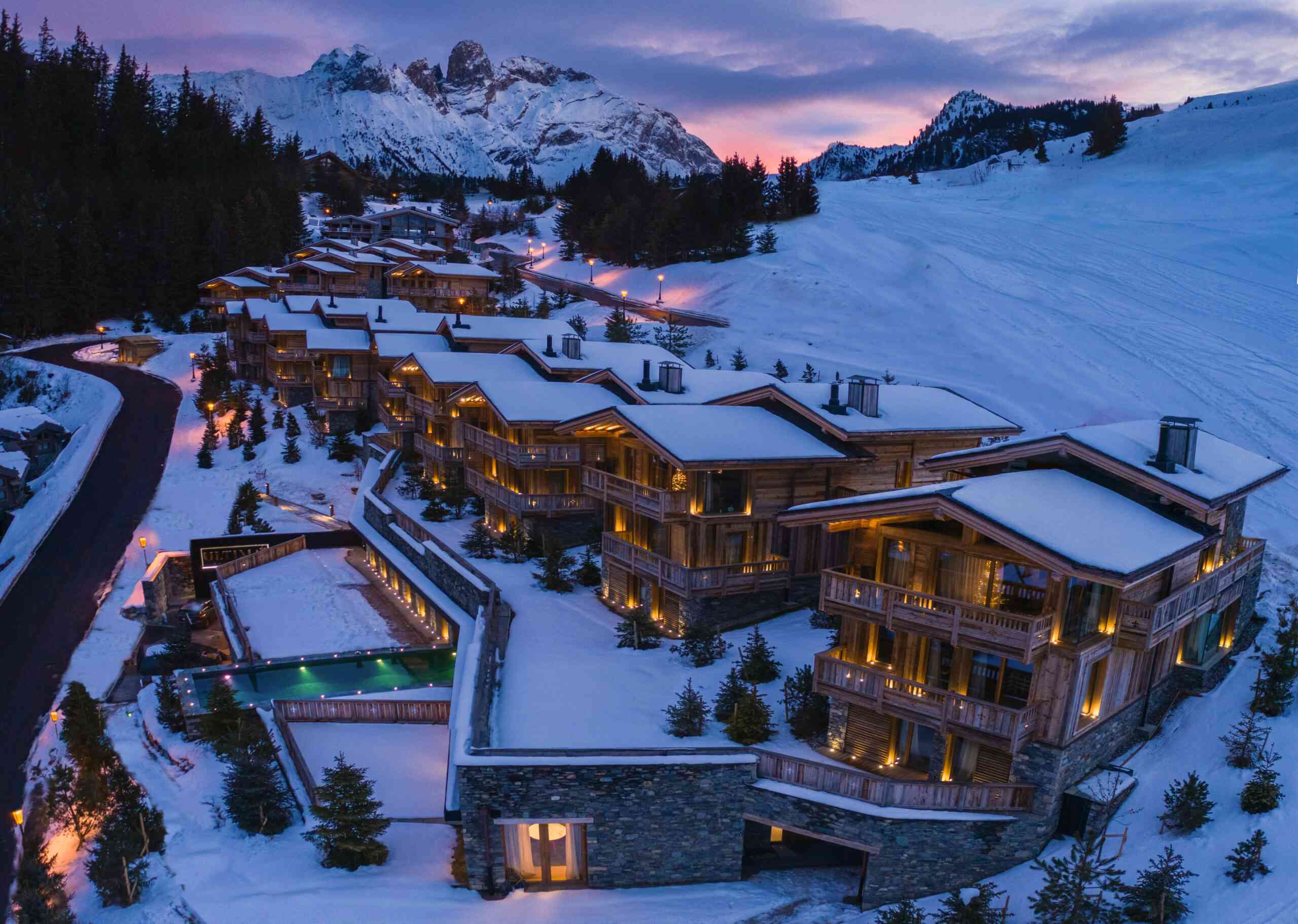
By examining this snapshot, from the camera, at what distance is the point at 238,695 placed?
2611cm

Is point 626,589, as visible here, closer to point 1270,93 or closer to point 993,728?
point 993,728

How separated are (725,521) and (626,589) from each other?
485 centimetres

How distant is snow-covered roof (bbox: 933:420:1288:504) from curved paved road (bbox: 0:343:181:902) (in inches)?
1098

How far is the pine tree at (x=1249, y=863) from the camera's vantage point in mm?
15281

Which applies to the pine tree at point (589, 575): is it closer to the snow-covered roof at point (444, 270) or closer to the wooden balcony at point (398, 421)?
the wooden balcony at point (398, 421)

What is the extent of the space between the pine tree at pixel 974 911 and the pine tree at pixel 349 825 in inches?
453

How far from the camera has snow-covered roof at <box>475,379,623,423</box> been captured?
3312cm

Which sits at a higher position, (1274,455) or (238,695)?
(1274,455)

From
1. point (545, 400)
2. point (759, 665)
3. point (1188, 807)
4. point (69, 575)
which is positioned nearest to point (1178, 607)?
point (1188, 807)

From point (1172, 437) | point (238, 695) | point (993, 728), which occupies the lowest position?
point (238, 695)

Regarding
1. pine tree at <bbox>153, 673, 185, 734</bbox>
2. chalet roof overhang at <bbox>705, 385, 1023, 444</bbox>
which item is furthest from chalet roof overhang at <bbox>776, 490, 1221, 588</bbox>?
pine tree at <bbox>153, 673, 185, 734</bbox>

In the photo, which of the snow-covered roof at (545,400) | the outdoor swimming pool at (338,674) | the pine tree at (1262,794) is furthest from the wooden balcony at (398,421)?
the pine tree at (1262,794)

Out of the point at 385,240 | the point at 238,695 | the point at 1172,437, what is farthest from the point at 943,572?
the point at 385,240

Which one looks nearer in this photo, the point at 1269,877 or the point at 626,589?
the point at 1269,877
